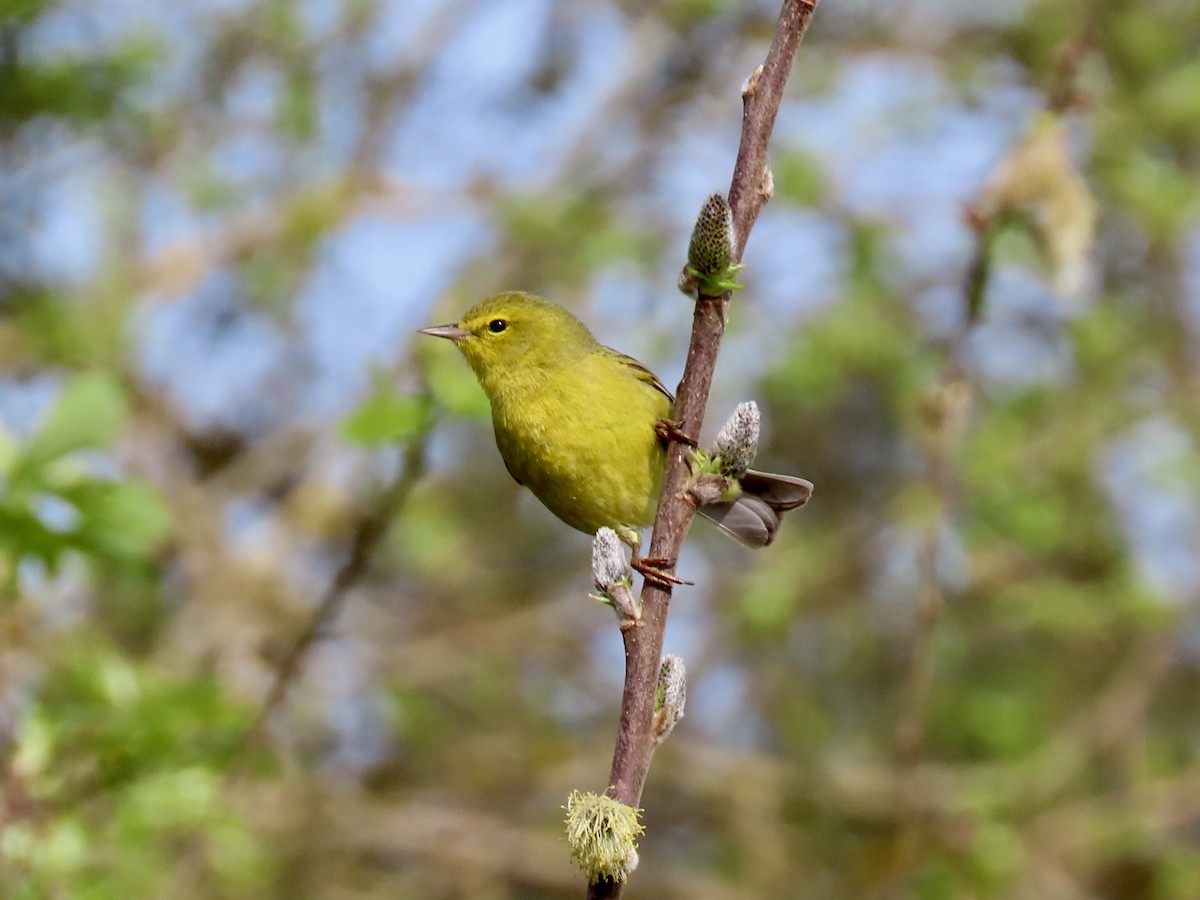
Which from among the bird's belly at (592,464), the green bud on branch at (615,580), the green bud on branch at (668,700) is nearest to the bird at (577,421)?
the bird's belly at (592,464)

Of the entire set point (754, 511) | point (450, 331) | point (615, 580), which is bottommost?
point (615, 580)

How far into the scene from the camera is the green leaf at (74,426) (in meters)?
2.83

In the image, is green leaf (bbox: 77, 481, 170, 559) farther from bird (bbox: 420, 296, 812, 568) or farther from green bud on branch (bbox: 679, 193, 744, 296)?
green bud on branch (bbox: 679, 193, 744, 296)

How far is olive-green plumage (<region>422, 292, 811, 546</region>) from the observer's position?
12.4 ft

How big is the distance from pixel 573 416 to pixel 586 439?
0.10 m

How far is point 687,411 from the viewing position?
6.76 feet

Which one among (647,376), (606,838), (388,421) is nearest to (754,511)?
(647,376)

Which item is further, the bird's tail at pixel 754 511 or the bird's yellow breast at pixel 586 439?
the bird's tail at pixel 754 511

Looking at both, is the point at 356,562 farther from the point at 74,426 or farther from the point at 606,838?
the point at 606,838

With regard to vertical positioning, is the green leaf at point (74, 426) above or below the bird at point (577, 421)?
below

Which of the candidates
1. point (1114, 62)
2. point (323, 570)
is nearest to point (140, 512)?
point (323, 570)

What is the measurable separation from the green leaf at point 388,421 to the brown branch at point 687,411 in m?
1.06

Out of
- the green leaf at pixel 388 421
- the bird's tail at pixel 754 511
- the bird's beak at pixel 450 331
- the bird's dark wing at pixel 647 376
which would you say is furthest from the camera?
the bird's beak at pixel 450 331

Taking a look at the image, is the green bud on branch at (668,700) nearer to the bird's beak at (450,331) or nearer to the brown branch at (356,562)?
the brown branch at (356,562)
